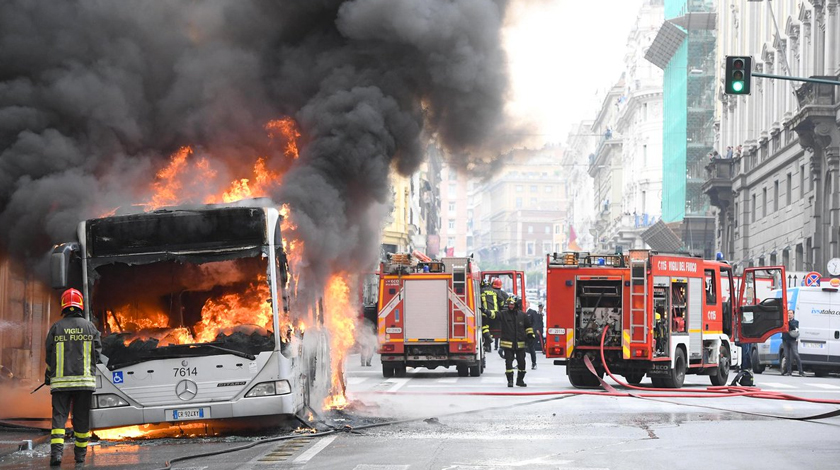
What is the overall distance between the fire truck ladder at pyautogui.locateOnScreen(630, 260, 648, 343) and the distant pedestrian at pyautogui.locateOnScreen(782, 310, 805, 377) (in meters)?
8.04

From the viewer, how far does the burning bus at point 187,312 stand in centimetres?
1159

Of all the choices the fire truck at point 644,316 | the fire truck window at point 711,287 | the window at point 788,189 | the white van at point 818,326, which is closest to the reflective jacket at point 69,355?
the fire truck at point 644,316

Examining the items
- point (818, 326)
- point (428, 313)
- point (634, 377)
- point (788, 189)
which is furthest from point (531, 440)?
point (788, 189)

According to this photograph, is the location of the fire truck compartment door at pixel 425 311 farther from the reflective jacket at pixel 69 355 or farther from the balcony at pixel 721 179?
the balcony at pixel 721 179

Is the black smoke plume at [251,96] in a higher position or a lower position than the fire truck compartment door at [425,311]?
higher

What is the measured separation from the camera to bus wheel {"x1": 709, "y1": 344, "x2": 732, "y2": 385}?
70.4 ft

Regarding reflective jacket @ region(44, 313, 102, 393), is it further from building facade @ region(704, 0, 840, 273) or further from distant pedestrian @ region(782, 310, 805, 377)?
building facade @ region(704, 0, 840, 273)

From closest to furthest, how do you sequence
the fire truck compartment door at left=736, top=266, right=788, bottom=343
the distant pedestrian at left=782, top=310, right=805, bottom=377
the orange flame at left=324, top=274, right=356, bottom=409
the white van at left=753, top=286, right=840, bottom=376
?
the orange flame at left=324, top=274, right=356, bottom=409, the fire truck compartment door at left=736, top=266, right=788, bottom=343, the distant pedestrian at left=782, top=310, right=805, bottom=377, the white van at left=753, top=286, right=840, bottom=376

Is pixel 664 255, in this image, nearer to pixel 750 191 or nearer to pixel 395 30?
pixel 395 30

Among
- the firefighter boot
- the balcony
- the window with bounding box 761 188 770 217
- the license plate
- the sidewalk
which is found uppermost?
the balcony

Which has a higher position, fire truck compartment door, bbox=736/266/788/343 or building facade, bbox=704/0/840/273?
building facade, bbox=704/0/840/273

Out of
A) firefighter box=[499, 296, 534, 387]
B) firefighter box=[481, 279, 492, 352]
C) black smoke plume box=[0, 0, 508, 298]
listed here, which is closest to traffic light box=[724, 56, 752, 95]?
firefighter box=[499, 296, 534, 387]

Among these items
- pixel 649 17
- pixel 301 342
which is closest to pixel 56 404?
pixel 301 342

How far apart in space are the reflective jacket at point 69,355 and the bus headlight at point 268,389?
1632 millimetres
